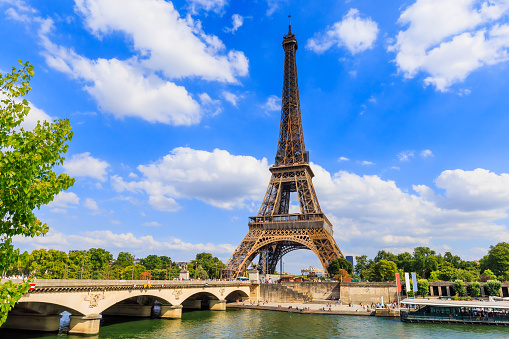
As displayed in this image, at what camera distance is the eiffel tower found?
70.8m

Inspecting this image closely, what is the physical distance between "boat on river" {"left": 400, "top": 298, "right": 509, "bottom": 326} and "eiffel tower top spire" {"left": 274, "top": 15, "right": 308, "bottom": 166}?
148ft

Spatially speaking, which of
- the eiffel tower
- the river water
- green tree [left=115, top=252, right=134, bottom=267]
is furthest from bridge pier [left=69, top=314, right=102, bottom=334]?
green tree [left=115, top=252, right=134, bottom=267]

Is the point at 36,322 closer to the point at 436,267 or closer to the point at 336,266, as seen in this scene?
the point at 336,266

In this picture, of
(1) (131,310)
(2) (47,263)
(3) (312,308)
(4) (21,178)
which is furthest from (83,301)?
(2) (47,263)

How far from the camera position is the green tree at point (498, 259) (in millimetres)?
85375

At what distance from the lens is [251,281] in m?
67.2

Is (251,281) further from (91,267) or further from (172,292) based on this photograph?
(91,267)

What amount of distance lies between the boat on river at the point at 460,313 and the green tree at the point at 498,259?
47862 mm

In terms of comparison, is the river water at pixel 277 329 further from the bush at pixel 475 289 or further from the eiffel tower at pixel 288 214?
the bush at pixel 475 289

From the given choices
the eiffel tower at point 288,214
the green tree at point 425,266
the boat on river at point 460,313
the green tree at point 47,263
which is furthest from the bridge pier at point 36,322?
the green tree at point 425,266

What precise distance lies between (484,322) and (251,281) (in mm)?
39079

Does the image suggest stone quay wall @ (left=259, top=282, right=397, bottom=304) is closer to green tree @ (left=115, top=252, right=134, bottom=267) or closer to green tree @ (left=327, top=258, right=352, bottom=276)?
green tree @ (left=327, top=258, right=352, bottom=276)

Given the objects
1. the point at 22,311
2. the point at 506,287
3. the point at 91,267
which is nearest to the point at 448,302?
the point at 506,287

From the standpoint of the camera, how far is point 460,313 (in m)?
45.7
